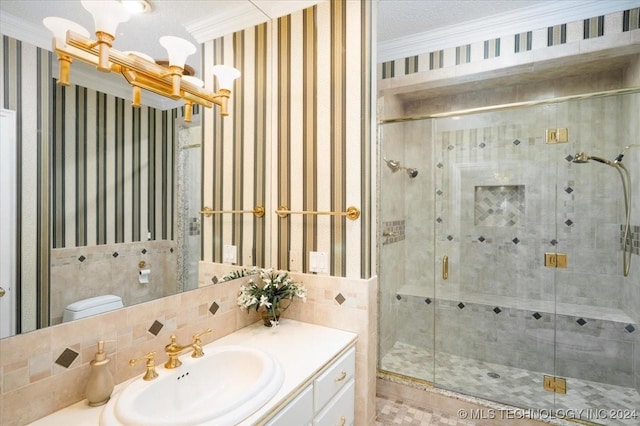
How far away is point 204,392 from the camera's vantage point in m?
1.22

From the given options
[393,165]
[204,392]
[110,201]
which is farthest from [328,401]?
[393,165]

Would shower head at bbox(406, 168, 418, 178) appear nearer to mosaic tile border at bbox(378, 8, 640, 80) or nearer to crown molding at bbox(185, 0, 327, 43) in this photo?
mosaic tile border at bbox(378, 8, 640, 80)

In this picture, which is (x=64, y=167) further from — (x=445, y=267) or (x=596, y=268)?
(x=596, y=268)

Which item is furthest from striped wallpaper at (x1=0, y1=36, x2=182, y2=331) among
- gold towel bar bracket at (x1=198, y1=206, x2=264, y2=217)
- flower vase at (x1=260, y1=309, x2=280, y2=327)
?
flower vase at (x1=260, y1=309, x2=280, y2=327)

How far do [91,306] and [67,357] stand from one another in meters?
0.16

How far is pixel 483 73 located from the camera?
2.37 metres

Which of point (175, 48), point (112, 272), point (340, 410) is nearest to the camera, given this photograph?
point (112, 272)

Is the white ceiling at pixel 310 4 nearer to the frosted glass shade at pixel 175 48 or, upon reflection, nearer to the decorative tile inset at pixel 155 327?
the frosted glass shade at pixel 175 48

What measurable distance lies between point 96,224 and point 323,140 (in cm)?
109

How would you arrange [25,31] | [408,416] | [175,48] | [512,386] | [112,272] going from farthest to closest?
[512,386] < [408,416] < [175,48] < [112,272] < [25,31]

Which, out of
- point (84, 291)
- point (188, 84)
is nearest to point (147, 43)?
point (188, 84)

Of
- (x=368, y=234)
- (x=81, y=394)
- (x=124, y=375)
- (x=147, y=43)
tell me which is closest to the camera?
(x=81, y=394)

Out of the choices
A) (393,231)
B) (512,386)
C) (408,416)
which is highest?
(393,231)

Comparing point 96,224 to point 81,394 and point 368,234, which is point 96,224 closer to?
point 81,394
